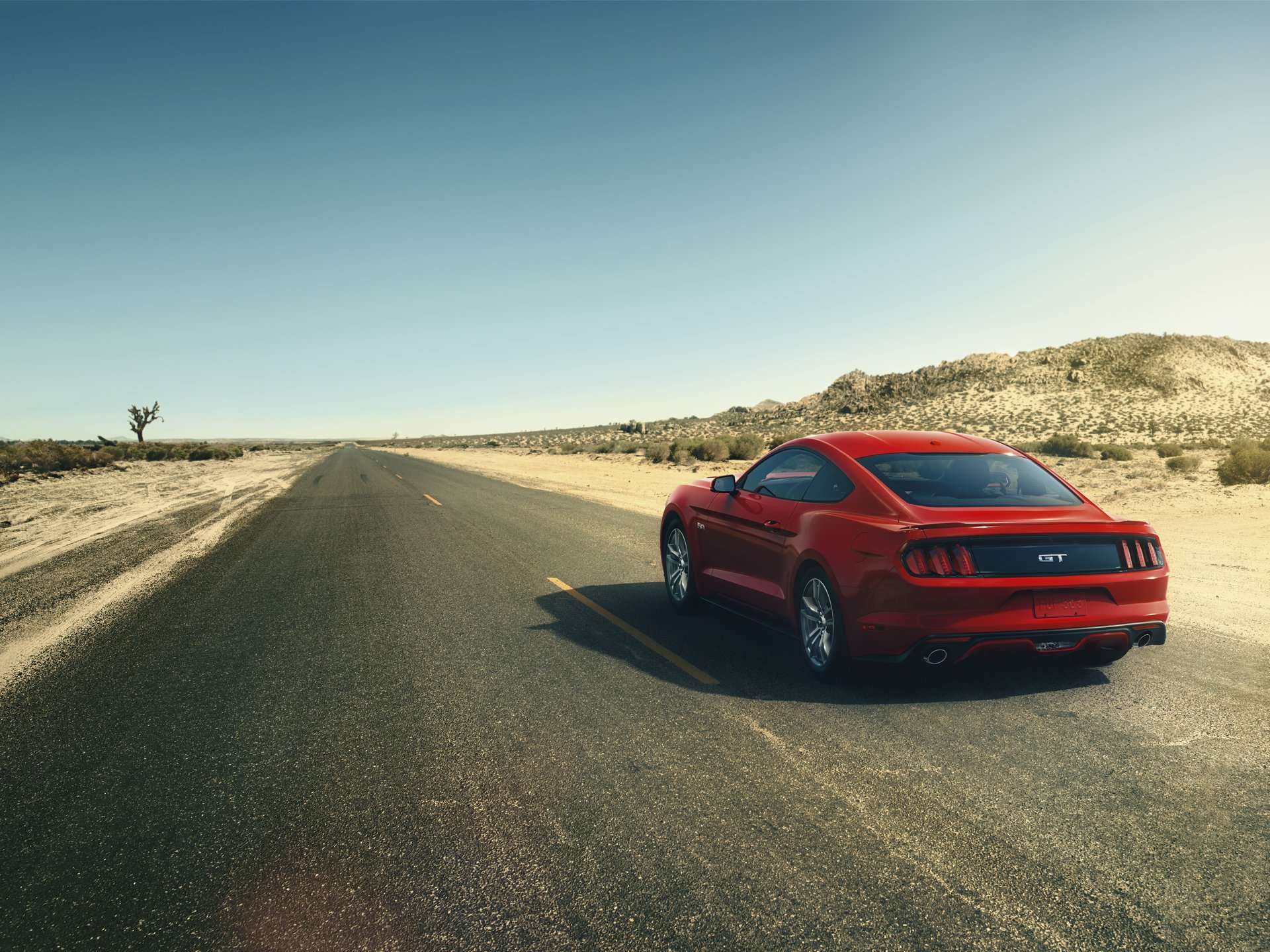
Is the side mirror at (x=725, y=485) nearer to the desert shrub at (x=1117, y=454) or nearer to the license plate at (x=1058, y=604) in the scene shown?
the license plate at (x=1058, y=604)

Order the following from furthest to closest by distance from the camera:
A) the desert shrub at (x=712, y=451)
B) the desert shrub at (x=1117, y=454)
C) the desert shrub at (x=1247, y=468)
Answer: the desert shrub at (x=712, y=451) < the desert shrub at (x=1117, y=454) < the desert shrub at (x=1247, y=468)

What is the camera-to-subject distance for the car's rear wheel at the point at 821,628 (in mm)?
4992

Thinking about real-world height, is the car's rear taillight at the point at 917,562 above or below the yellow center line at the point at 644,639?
above

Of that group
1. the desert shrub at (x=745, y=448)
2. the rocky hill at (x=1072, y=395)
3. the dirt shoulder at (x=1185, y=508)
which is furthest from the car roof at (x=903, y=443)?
the rocky hill at (x=1072, y=395)

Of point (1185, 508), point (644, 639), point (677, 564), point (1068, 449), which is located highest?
point (1068, 449)

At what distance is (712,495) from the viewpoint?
7.05 metres

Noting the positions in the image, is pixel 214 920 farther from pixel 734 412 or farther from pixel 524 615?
pixel 734 412

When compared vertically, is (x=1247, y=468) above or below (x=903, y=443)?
below

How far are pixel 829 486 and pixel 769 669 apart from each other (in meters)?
1.35

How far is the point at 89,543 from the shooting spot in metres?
13.8

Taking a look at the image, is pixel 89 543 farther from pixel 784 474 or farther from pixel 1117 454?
pixel 1117 454

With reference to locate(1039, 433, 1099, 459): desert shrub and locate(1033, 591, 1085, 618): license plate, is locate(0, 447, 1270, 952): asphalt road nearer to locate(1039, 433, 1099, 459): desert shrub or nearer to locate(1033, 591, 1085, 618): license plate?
locate(1033, 591, 1085, 618): license plate

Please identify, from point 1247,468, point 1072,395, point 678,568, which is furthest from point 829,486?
point 1072,395

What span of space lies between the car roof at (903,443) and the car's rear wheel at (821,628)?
3.08ft
